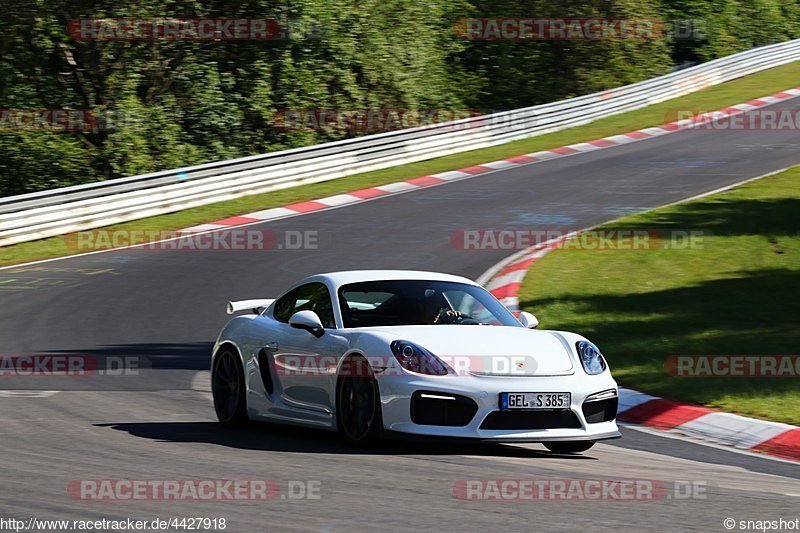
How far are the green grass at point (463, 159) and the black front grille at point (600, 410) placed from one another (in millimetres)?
13865

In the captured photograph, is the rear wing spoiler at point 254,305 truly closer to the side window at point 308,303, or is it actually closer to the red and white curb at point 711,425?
the side window at point 308,303

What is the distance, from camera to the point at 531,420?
766 centimetres

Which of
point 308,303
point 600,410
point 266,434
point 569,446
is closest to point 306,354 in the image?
point 308,303

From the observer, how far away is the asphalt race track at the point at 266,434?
584cm

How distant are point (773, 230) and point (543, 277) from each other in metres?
4.50

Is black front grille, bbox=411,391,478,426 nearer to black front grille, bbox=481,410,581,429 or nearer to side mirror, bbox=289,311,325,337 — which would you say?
black front grille, bbox=481,410,581,429

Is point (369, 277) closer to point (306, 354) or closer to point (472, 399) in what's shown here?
point (306, 354)

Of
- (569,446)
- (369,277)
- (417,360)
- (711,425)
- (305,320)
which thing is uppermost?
(369,277)

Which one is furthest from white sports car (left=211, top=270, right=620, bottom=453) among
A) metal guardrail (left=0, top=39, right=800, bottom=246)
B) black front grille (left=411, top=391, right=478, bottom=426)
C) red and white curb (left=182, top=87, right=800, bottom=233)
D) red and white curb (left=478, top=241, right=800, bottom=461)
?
metal guardrail (left=0, top=39, right=800, bottom=246)

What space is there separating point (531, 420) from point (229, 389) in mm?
→ 2721

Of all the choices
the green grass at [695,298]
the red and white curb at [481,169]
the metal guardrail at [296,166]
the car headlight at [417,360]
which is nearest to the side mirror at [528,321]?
the car headlight at [417,360]

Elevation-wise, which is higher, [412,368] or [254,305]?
[254,305]

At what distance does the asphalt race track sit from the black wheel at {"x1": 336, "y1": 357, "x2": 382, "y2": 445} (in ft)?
0.57

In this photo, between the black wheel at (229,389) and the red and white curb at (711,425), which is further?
the black wheel at (229,389)
